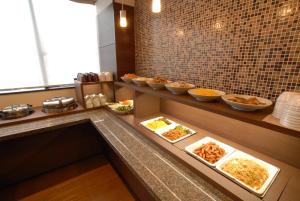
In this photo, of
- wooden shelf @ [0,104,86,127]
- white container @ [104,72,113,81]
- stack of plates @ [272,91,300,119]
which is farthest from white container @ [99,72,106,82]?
stack of plates @ [272,91,300,119]

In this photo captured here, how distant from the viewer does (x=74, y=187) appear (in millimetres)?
1844

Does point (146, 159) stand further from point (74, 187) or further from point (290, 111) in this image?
point (74, 187)

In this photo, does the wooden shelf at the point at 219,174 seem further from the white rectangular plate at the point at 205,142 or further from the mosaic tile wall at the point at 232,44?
the mosaic tile wall at the point at 232,44

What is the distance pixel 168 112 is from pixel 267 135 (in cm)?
99

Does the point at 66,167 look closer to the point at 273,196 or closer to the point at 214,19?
the point at 273,196

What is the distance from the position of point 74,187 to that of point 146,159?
4.24 ft

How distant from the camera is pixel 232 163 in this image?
3.16ft

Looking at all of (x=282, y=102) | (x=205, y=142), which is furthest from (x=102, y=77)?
(x=282, y=102)

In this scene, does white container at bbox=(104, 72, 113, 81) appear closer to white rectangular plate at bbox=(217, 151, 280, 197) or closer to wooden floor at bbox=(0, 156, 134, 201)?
wooden floor at bbox=(0, 156, 134, 201)

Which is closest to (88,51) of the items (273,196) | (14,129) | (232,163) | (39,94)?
(39,94)

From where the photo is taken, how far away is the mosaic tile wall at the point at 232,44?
2.83 ft

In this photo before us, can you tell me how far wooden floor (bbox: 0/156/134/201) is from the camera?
5.64ft

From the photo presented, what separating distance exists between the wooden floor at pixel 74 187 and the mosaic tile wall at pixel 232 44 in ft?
4.90

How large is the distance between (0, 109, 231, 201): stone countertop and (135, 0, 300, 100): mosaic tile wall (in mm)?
693
